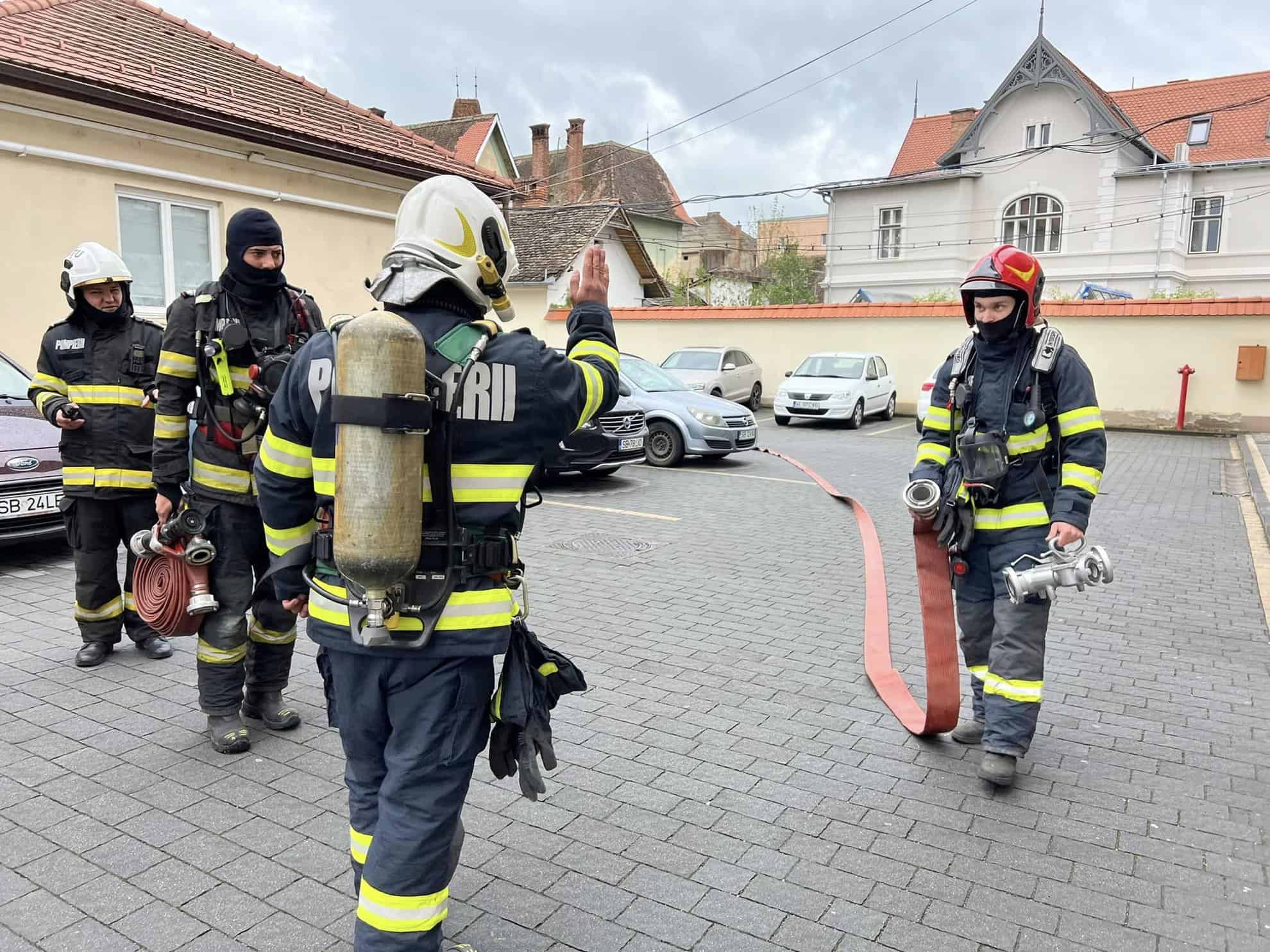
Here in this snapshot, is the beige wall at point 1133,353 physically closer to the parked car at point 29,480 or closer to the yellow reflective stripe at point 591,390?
the parked car at point 29,480

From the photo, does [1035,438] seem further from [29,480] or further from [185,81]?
[185,81]

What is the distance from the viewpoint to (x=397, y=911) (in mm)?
2273

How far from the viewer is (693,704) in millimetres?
4645

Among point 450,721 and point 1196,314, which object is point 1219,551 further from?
point 1196,314

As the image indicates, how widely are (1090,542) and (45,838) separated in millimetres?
8075

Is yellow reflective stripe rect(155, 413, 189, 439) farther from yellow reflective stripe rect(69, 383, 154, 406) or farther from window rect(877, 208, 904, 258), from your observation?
window rect(877, 208, 904, 258)

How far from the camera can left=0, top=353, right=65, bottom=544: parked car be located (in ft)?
21.7

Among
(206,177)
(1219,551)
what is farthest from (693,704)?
(206,177)

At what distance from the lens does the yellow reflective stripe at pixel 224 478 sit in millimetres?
3951

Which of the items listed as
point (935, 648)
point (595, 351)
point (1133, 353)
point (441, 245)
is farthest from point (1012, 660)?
point (1133, 353)

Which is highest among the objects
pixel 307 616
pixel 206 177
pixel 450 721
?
pixel 206 177

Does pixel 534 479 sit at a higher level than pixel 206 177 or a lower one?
lower

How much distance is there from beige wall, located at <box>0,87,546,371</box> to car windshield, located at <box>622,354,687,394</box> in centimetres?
440

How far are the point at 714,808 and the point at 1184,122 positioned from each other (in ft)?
133
